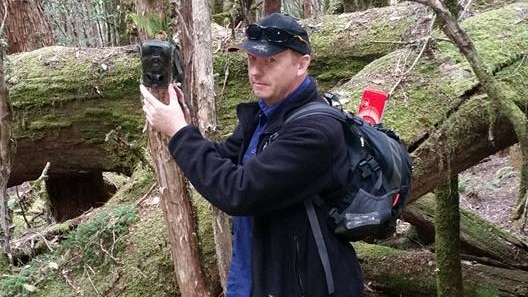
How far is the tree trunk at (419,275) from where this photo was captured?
5.52 meters

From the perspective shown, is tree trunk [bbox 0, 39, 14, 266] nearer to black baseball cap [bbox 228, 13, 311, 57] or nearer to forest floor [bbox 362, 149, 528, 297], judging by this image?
black baseball cap [bbox 228, 13, 311, 57]

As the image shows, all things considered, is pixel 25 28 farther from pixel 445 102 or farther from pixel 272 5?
pixel 445 102

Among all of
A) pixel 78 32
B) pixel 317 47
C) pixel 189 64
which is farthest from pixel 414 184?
pixel 78 32

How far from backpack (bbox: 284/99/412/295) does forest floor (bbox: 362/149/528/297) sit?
6628mm

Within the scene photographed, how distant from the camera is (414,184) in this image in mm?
4160

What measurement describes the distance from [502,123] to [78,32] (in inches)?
823

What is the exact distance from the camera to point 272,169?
2.32 meters

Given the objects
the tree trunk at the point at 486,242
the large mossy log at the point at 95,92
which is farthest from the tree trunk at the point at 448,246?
the tree trunk at the point at 486,242

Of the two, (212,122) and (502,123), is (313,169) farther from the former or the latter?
(502,123)

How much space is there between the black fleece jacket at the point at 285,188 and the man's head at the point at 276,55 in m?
0.08

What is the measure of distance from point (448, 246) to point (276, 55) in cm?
332

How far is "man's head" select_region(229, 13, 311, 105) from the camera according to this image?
2.52 meters

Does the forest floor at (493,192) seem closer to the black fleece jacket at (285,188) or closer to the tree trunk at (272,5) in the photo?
the tree trunk at (272,5)

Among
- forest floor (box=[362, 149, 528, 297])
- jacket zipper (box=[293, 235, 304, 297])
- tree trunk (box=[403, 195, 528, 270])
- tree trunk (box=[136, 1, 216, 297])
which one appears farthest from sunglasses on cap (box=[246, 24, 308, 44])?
forest floor (box=[362, 149, 528, 297])
